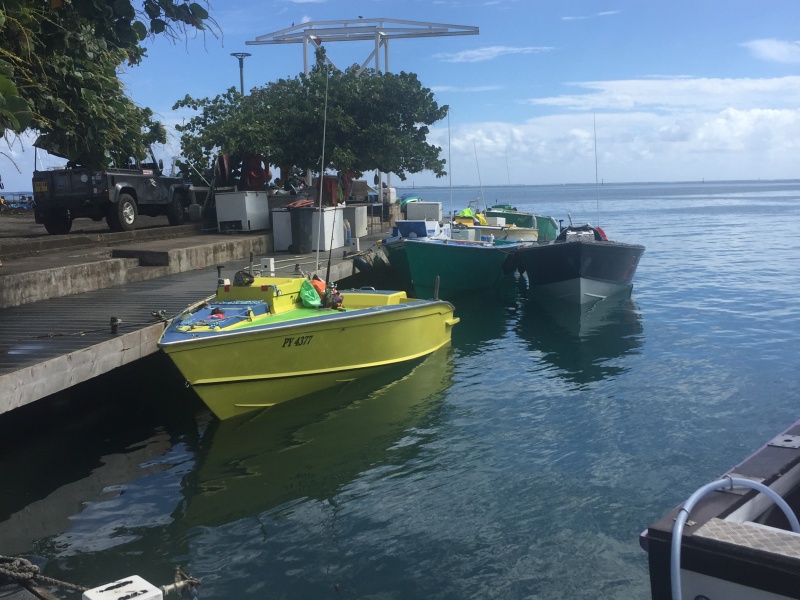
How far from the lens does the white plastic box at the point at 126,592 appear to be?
150 inches

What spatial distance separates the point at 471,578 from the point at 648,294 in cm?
1732

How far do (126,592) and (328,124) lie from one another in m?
23.3

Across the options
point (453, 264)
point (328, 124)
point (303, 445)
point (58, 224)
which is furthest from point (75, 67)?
point (328, 124)

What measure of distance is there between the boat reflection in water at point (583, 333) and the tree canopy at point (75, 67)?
8.02 meters

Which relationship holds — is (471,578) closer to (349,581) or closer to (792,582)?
(349,581)

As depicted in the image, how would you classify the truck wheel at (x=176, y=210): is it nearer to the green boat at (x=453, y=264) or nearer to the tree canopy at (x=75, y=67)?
the green boat at (x=453, y=264)

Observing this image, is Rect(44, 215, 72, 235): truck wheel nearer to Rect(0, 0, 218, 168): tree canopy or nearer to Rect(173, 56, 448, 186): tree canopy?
Rect(173, 56, 448, 186): tree canopy

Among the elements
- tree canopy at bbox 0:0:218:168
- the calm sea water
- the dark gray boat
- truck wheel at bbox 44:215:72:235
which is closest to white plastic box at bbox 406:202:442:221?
the dark gray boat

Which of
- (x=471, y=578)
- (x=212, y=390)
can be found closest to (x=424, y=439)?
(x=212, y=390)

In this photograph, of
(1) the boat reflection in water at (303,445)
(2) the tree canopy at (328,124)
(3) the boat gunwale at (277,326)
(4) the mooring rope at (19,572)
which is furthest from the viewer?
(2) the tree canopy at (328,124)

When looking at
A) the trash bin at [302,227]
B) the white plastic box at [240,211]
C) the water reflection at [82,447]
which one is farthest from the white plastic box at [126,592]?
the white plastic box at [240,211]

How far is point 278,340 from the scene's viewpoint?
32.4 ft

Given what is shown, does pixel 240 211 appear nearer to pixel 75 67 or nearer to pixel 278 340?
pixel 278 340

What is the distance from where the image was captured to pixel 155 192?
2175 cm
